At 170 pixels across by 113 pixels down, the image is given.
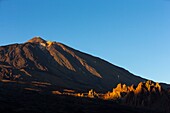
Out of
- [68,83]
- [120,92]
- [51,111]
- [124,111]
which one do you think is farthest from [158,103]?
[68,83]

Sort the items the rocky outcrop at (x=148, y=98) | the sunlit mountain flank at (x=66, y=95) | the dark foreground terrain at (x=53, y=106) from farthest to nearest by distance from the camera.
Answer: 1. the rocky outcrop at (x=148, y=98)
2. the sunlit mountain flank at (x=66, y=95)
3. the dark foreground terrain at (x=53, y=106)

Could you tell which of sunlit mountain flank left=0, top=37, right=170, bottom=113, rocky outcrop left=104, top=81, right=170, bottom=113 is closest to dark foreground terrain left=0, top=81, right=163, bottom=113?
sunlit mountain flank left=0, top=37, right=170, bottom=113

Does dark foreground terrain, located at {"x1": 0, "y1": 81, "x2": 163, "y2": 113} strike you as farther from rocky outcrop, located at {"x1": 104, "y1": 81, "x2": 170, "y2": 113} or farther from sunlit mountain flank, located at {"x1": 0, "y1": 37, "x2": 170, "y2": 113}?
rocky outcrop, located at {"x1": 104, "y1": 81, "x2": 170, "y2": 113}

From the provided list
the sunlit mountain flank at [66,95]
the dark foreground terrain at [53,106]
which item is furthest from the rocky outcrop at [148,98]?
the dark foreground terrain at [53,106]

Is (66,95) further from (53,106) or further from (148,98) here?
(53,106)

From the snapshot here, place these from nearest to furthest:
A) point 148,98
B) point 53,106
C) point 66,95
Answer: point 53,106, point 148,98, point 66,95

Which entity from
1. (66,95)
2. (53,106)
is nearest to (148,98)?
(66,95)

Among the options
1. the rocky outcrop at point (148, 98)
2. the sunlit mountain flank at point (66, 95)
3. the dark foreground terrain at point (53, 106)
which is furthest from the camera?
the rocky outcrop at point (148, 98)

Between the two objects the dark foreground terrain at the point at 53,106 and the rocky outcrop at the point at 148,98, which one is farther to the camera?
the rocky outcrop at the point at 148,98

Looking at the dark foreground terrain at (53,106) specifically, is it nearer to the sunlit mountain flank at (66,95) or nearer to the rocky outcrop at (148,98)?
the sunlit mountain flank at (66,95)

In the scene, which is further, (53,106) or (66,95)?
(66,95)

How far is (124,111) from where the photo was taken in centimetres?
8962

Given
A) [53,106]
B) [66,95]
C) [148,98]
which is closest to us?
[53,106]

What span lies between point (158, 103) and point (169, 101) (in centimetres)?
340
